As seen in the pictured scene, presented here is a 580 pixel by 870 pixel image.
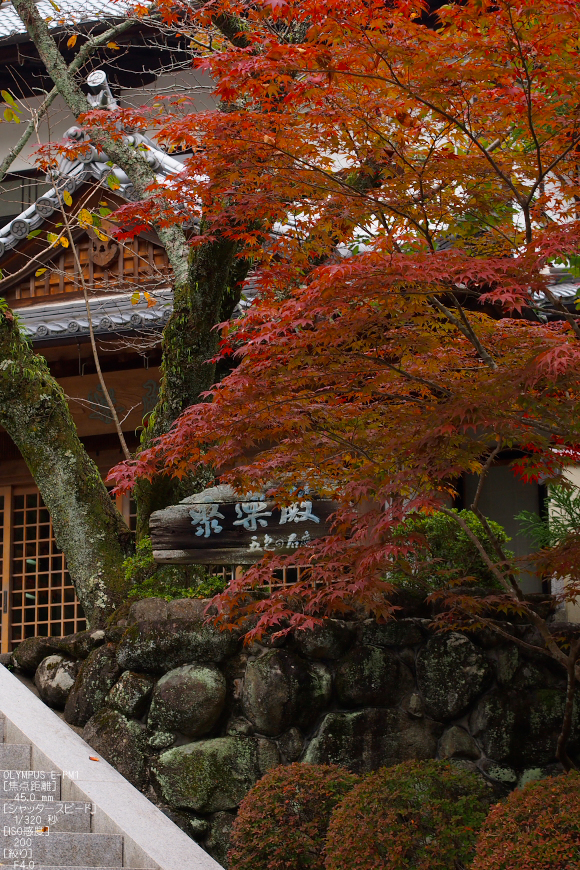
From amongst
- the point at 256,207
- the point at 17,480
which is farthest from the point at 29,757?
the point at 17,480

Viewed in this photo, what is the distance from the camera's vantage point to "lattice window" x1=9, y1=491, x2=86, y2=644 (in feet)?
38.6

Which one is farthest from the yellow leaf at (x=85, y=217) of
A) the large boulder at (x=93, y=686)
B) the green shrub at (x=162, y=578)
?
the large boulder at (x=93, y=686)

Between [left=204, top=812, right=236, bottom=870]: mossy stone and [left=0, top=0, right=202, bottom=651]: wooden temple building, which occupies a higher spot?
[left=0, top=0, right=202, bottom=651]: wooden temple building

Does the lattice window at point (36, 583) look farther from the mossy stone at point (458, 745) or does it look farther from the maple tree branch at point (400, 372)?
the maple tree branch at point (400, 372)

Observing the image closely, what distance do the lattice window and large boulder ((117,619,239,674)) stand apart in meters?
4.28

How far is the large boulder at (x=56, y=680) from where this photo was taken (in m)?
7.95

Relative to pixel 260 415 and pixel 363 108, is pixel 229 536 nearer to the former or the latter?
pixel 260 415

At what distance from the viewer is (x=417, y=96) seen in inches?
204

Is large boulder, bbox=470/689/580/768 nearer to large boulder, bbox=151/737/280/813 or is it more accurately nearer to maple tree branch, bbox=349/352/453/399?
large boulder, bbox=151/737/280/813

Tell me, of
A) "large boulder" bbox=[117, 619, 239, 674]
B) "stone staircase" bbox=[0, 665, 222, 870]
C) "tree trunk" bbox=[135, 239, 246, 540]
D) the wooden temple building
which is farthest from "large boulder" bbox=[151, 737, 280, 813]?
the wooden temple building

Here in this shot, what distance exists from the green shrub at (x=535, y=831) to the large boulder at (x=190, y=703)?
2755 millimetres

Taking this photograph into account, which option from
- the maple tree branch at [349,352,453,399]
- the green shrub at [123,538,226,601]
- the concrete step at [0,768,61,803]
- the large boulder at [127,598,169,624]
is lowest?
the concrete step at [0,768,61,803]

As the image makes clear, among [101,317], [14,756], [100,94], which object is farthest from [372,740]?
[100,94]

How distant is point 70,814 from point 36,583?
593cm
